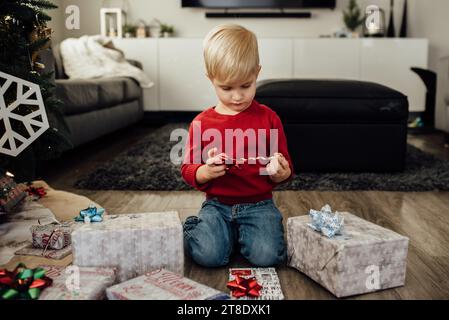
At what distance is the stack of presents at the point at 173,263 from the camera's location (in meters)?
0.93

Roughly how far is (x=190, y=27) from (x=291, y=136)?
109 inches

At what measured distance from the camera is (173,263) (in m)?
1.09

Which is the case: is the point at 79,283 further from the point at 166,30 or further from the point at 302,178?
the point at 166,30

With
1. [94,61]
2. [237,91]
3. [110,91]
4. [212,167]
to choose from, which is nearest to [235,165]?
[212,167]

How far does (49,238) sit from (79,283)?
36 cm

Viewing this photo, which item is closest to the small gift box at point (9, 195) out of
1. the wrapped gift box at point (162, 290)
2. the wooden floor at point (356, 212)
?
the wooden floor at point (356, 212)

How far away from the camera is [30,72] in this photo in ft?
4.33

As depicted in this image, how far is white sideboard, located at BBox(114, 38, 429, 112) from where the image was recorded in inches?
171

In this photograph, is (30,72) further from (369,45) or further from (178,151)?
(369,45)

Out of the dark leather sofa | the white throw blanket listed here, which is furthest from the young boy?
the white throw blanket

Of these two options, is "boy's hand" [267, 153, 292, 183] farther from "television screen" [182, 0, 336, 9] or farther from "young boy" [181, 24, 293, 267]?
"television screen" [182, 0, 336, 9]

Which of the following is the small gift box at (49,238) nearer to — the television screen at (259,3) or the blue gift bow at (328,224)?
the blue gift bow at (328,224)

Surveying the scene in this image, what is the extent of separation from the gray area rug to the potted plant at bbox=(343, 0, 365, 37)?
7.21 feet
